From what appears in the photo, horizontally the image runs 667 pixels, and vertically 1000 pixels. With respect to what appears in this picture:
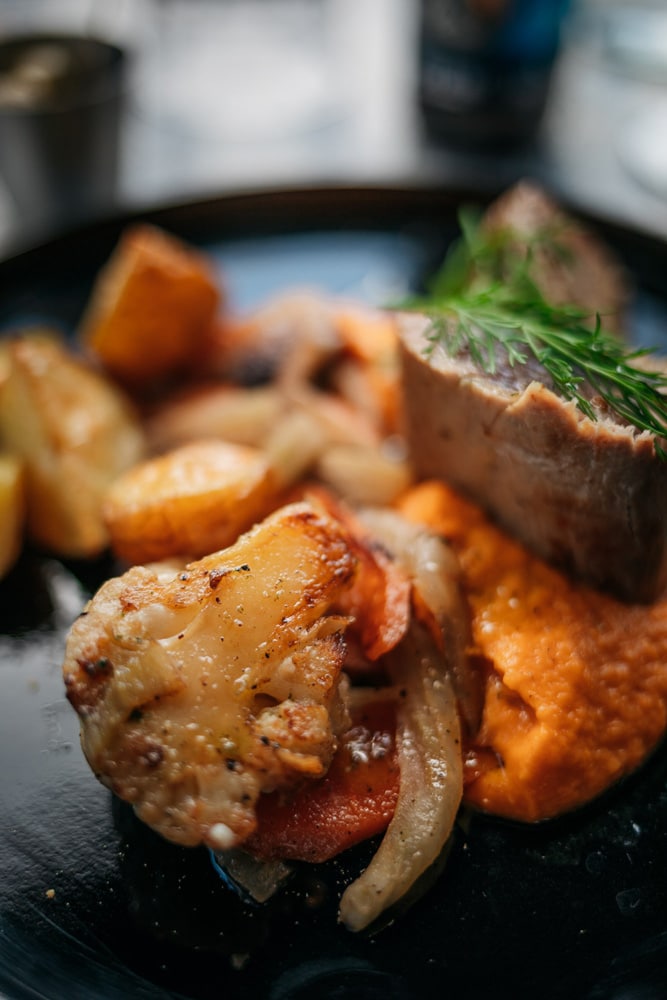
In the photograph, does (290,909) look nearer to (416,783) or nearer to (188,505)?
(416,783)

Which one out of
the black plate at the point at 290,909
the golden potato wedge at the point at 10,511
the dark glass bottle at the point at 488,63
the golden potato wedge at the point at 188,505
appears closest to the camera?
the black plate at the point at 290,909

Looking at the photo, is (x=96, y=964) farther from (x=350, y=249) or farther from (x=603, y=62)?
(x=603, y=62)

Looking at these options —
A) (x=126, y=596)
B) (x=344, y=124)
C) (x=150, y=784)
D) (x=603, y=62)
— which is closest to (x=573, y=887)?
(x=150, y=784)

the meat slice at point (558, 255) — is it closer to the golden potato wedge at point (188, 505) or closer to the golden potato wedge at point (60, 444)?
the golden potato wedge at point (188, 505)

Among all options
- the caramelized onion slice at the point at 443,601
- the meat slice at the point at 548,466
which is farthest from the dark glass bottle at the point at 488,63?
the caramelized onion slice at the point at 443,601

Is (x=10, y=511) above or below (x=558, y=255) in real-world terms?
below

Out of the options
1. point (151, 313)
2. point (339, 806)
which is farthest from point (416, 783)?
point (151, 313)
